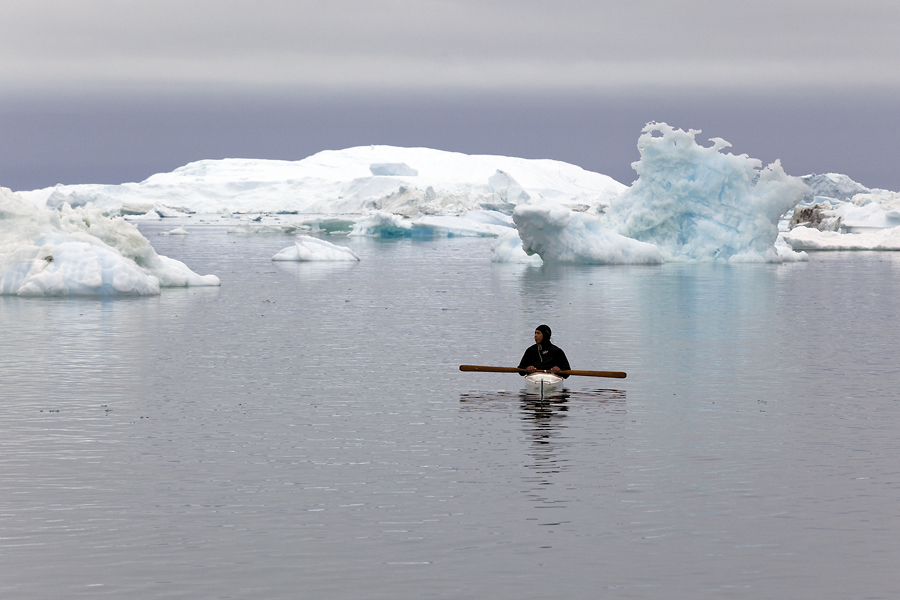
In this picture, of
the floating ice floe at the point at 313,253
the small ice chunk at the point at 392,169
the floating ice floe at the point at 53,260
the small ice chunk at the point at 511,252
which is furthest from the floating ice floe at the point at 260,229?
the small ice chunk at the point at 392,169

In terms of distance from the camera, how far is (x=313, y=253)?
45.9m

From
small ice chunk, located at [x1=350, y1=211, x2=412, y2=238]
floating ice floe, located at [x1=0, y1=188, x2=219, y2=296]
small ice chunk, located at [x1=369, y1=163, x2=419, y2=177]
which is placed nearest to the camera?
floating ice floe, located at [x1=0, y1=188, x2=219, y2=296]

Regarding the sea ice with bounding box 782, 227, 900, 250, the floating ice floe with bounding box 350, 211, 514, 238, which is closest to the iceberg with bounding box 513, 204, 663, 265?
the sea ice with bounding box 782, 227, 900, 250

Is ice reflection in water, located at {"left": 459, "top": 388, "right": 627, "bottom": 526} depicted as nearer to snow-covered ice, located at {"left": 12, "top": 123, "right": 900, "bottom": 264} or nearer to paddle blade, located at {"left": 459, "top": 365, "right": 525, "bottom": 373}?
paddle blade, located at {"left": 459, "top": 365, "right": 525, "bottom": 373}

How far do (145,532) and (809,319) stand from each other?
18.5 metres

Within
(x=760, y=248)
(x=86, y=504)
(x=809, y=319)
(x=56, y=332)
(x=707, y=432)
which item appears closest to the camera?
(x=86, y=504)

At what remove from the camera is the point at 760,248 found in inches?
1759

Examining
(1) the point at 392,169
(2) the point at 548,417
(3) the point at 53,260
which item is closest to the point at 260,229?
(3) the point at 53,260

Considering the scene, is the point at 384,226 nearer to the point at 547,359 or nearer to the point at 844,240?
the point at 844,240

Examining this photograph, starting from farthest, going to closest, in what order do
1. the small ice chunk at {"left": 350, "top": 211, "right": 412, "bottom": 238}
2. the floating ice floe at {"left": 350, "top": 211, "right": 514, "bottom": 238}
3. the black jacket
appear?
the floating ice floe at {"left": 350, "top": 211, "right": 514, "bottom": 238} < the small ice chunk at {"left": 350, "top": 211, "right": 412, "bottom": 238} < the black jacket

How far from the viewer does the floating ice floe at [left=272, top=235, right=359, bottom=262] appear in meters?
45.8

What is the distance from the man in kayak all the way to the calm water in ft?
1.48

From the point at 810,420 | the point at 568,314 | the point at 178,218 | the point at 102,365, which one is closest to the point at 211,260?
the point at 568,314

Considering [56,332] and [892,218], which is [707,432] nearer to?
[56,332]
